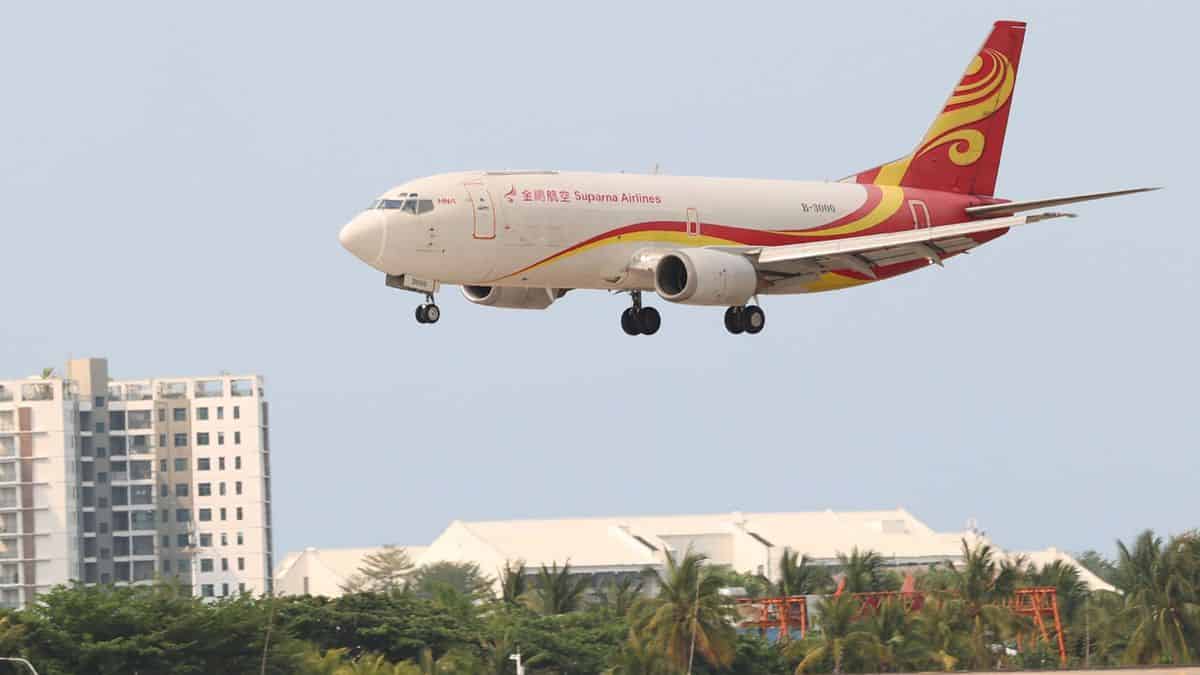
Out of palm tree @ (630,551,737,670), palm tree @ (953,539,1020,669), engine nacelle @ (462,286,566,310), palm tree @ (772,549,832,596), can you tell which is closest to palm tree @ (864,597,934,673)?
palm tree @ (953,539,1020,669)

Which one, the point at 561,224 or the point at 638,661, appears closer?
the point at 561,224

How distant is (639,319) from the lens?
211ft

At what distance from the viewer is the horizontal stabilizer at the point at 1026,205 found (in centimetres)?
6175

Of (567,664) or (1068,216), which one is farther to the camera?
(567,664)

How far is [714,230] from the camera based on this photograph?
207 feet

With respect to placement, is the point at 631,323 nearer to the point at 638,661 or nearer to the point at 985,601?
the point at 638,661

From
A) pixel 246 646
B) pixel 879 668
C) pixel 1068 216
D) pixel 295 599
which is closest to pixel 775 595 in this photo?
pixel 879 668

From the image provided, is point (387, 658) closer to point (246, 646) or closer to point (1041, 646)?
point (246, 646)

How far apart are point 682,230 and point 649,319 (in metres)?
3.26

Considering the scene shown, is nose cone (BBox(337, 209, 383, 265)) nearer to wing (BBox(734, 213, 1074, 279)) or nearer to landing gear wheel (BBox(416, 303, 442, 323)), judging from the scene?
landing gear wheel (BBox(416, 303, 442, 323))

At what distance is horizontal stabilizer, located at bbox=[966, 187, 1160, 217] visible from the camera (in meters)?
61.8

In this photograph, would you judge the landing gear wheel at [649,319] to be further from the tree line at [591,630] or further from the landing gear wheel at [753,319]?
the tree line at [591,630]

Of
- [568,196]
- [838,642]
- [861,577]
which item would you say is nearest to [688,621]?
[838,642]

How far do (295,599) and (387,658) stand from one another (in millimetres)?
5502
